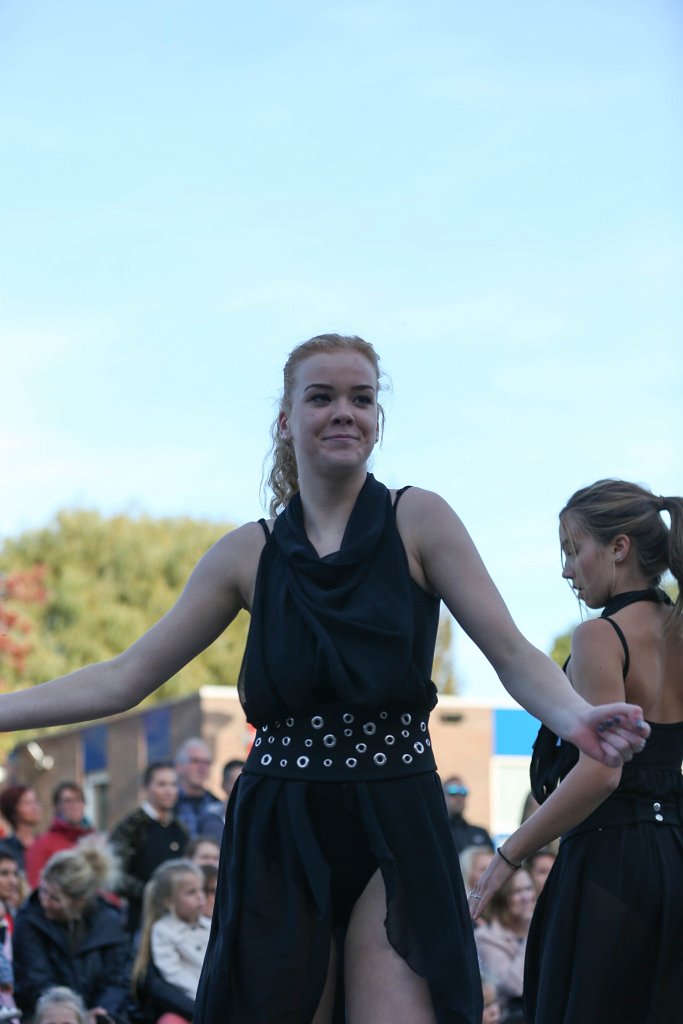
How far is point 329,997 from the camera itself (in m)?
3.50

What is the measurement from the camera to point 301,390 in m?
3.75

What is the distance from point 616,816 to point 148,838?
6392 millimetres

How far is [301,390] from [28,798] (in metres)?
7.45

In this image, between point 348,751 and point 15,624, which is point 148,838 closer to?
point 348,751

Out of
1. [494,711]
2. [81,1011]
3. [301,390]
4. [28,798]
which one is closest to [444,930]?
[301,390]

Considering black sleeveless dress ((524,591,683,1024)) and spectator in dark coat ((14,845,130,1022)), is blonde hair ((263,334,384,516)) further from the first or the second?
spectator in dark coat ((14,845,130,1022))

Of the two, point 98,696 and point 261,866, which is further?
point 98,696

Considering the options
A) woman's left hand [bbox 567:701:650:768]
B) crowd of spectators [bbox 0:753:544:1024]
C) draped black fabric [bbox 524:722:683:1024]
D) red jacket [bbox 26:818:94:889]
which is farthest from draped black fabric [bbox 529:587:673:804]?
red jacket [bbox 26:818:94:889]

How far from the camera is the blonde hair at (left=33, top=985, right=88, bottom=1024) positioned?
24.0 feet

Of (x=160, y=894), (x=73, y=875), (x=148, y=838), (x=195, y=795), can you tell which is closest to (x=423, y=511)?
(x=73, y=875)

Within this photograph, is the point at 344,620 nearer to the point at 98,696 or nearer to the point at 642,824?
the point at 98,696

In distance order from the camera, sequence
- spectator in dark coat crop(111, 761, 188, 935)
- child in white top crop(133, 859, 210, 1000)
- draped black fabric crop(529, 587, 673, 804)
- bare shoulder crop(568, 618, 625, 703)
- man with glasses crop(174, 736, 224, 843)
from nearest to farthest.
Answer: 1. bare shoulder crop(568, 618, 625, 703)
2. draped black fabric crop(529, 587, 673, 804)
3. child in white top crop(133, 859, 210, 1000)
4. spectator in dark coat crop(111, 761, 188, 935)
5. man with glasses crop(174, 736, 224, 843)

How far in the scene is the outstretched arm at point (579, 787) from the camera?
4.31 metres

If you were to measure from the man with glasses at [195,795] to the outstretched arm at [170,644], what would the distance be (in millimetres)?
7838
